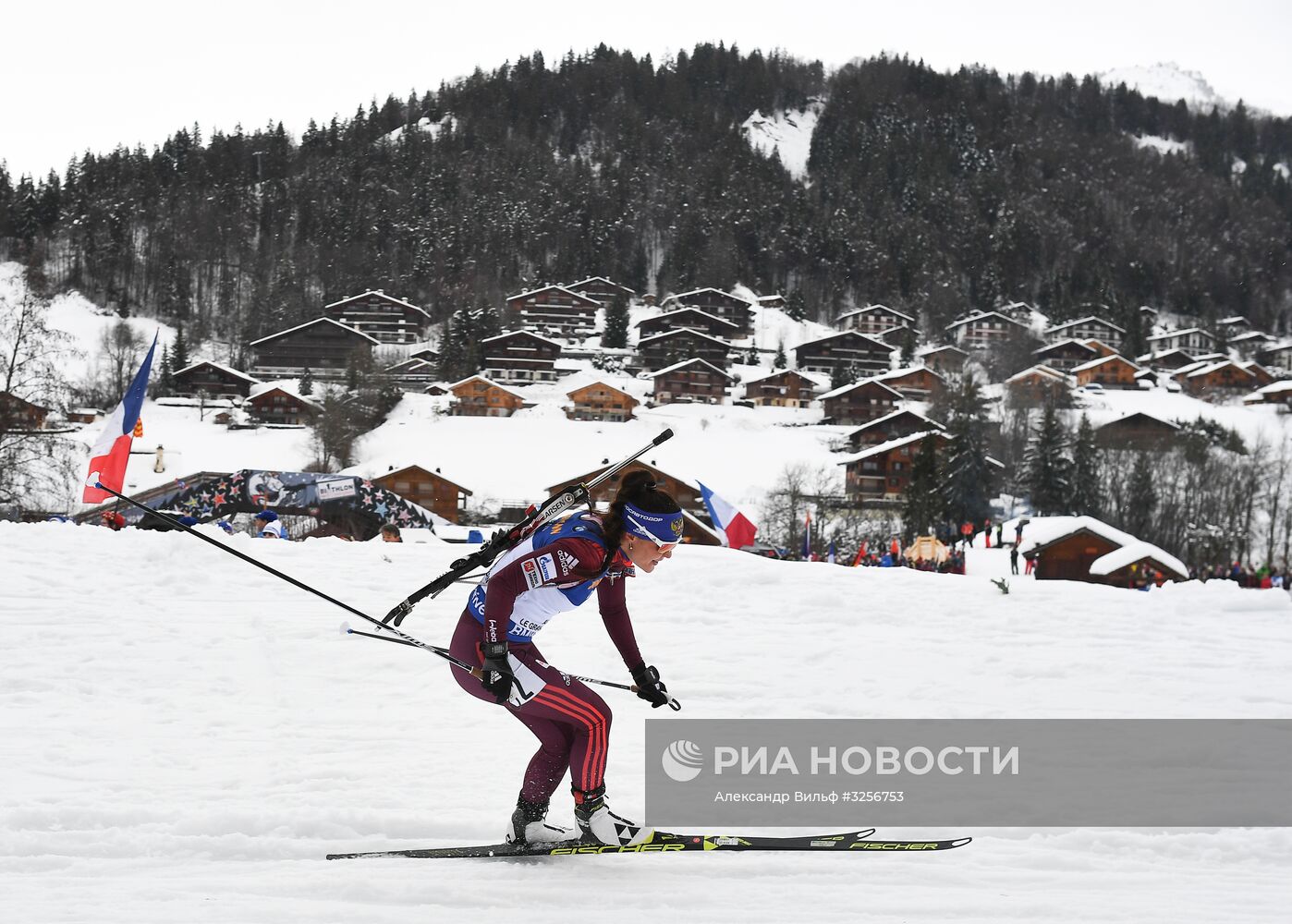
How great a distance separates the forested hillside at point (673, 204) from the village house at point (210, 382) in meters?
22.2

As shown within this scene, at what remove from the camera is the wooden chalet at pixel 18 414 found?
19.9 meters

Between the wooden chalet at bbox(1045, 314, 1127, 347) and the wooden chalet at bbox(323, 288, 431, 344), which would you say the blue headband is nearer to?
the wooden chalet at bbox(323, 288, 431, 344)

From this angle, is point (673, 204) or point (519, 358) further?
point (673, 204)

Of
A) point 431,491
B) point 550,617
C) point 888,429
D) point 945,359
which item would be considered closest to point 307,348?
point 431,491

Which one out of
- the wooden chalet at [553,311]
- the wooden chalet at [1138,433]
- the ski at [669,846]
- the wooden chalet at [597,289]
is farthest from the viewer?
the wooden chalet at [597,289]

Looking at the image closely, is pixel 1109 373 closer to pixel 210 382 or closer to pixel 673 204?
pixel 673 204

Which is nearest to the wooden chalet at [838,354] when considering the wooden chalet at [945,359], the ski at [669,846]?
the wooden chalet at [945,359]

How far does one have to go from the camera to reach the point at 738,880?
349 cm

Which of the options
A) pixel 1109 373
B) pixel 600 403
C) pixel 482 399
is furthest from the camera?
pixel 1109 373

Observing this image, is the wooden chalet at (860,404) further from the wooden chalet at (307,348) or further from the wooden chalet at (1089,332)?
the wooden chalet at (1089,332)

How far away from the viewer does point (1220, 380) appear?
73750 mm

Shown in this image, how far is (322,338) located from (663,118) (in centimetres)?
8021

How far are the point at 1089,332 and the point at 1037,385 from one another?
34.1m

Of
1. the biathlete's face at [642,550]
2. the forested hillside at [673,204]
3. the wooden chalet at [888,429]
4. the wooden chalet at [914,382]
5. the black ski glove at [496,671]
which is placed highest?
the forested hillside at [673,204]
